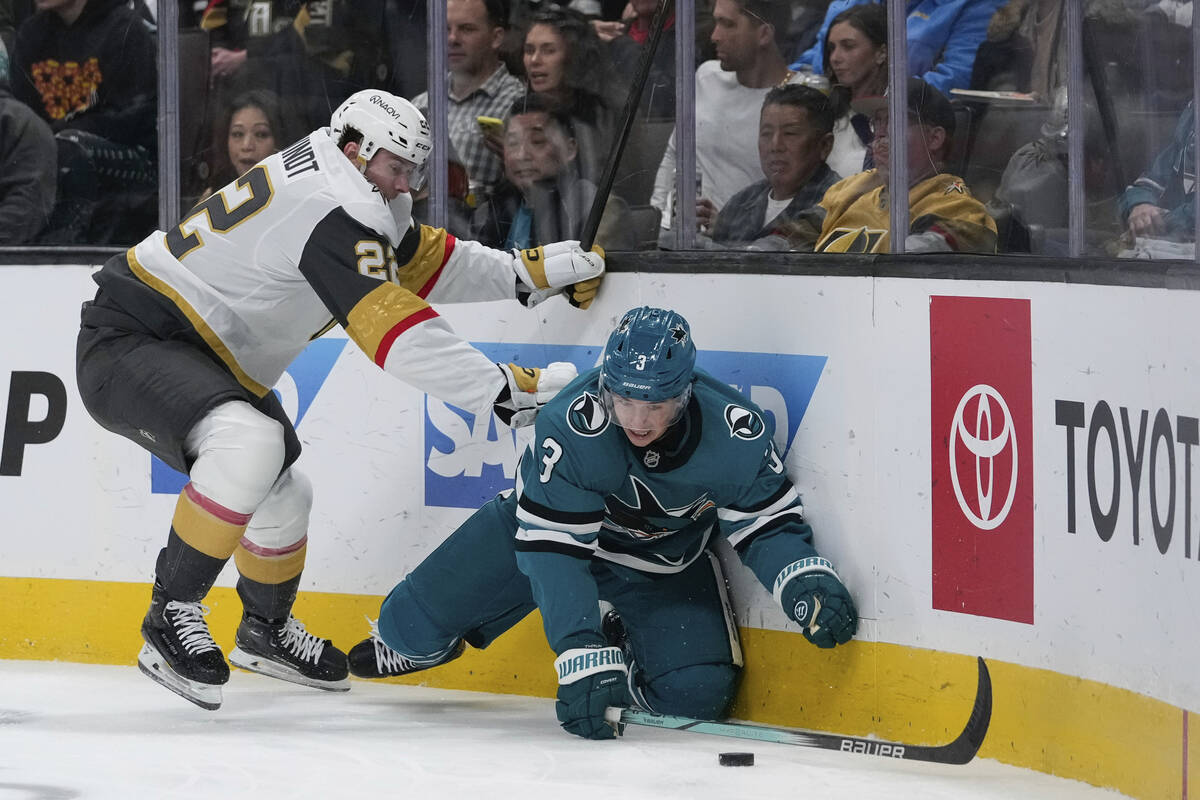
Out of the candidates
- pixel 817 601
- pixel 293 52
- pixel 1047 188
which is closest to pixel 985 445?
pixel 817 601

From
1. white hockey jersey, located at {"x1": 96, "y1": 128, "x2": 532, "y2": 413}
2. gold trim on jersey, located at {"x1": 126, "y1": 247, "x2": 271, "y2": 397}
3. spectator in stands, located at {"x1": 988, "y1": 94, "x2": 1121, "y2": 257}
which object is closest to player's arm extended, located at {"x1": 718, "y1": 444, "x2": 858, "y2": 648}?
white hockey jersey, located at {"x1": 96, "y1": 128, "x2": 532, "y2": 413}

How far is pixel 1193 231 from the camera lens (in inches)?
121

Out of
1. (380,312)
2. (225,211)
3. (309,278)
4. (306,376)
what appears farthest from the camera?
(306,376)

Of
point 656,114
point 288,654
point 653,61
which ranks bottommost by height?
point 288,654

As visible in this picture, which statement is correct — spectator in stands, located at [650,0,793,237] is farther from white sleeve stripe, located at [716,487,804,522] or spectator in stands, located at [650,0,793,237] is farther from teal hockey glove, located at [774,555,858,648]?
teal hockey glove, located at [774,555,858,648]

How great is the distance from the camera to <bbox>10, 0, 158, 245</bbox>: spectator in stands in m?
4.29

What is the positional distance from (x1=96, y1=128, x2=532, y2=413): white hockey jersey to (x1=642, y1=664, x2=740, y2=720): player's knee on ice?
647mm

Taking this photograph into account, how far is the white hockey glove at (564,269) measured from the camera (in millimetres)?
3705

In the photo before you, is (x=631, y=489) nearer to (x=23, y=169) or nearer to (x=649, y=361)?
(x=649, y=361)

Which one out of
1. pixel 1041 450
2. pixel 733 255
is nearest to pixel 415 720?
pixel 733 255

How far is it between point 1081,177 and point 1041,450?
0.73 meters

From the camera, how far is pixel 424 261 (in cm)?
378

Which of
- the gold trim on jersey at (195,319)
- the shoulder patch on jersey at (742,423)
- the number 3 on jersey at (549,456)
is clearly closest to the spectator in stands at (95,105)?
the gold trim on jersey at (195,319)

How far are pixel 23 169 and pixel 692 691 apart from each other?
84.8 inches
